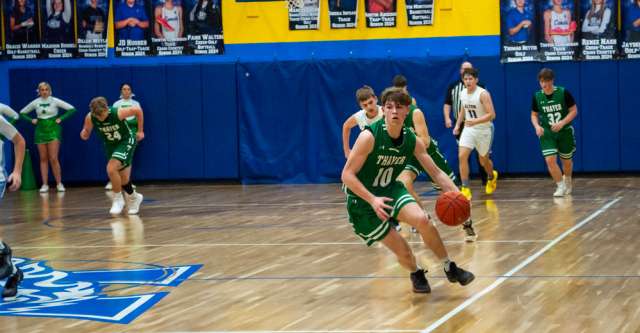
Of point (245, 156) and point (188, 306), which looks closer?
point (188, 306)

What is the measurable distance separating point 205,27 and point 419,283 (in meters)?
12.8

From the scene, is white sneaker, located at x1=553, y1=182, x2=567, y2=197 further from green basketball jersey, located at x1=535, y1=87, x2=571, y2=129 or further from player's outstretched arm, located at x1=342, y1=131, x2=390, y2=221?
player's outstretched arm, located at x1=342, y1=131, x2=390, y2=221

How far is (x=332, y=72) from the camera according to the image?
19.7 meters

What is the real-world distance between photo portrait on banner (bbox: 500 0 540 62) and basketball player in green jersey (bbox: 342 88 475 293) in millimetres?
11425

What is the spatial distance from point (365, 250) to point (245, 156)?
32.0 ft

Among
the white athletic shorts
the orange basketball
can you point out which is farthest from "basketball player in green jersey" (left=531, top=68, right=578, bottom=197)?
the orange basketball

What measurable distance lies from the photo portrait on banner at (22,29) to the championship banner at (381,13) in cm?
629

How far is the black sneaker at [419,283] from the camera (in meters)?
7.99

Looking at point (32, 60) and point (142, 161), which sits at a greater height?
point (32, 60)

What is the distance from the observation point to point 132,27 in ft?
66.3

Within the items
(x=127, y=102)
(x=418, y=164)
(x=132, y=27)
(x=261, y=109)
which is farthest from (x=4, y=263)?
(x=132, y=27)

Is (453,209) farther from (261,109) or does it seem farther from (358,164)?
(261,109)

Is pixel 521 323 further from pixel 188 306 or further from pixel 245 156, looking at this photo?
pixel 245 156

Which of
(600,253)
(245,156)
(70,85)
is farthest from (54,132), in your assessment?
(600,253)
